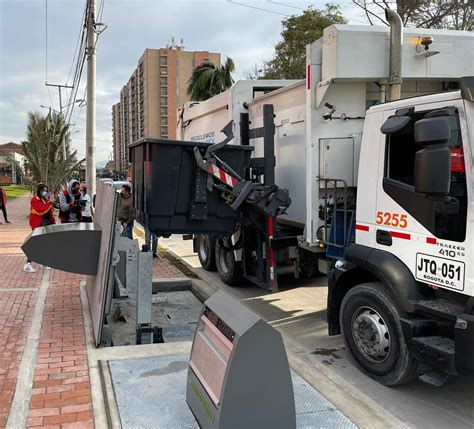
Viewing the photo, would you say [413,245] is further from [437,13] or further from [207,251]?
[437,13]

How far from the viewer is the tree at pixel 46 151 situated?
20859 millimetres

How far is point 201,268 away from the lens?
9.53m

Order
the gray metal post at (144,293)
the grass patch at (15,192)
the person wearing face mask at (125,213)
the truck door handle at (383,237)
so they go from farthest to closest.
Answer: the grass patch at (15,192) < the person wearing face mask at (125,213) < the gray metal post at (144,293) < the truck door handle at (383,237)

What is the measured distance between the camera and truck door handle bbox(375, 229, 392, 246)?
4.15 metres

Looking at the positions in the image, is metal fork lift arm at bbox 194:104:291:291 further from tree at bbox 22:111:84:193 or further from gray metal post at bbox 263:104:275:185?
tree at bbox 22:111:84:193

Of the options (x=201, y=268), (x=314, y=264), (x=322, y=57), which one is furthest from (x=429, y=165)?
(x=201, y=268)

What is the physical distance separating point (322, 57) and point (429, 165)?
2.27 metres

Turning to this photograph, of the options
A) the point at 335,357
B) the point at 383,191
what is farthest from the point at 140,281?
the point at 383,191

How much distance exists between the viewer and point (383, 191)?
13.9ft

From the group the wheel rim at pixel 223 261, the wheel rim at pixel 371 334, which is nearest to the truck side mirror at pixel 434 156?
the wheel rim at pixel 371 334

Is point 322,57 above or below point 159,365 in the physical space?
above

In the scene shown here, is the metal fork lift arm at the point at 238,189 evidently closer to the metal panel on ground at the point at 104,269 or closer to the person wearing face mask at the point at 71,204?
the metal panel on ground at the point at 104,269

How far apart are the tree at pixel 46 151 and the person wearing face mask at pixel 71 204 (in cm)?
1029

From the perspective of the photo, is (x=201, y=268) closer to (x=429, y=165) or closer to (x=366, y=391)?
(x=366, y=391)
